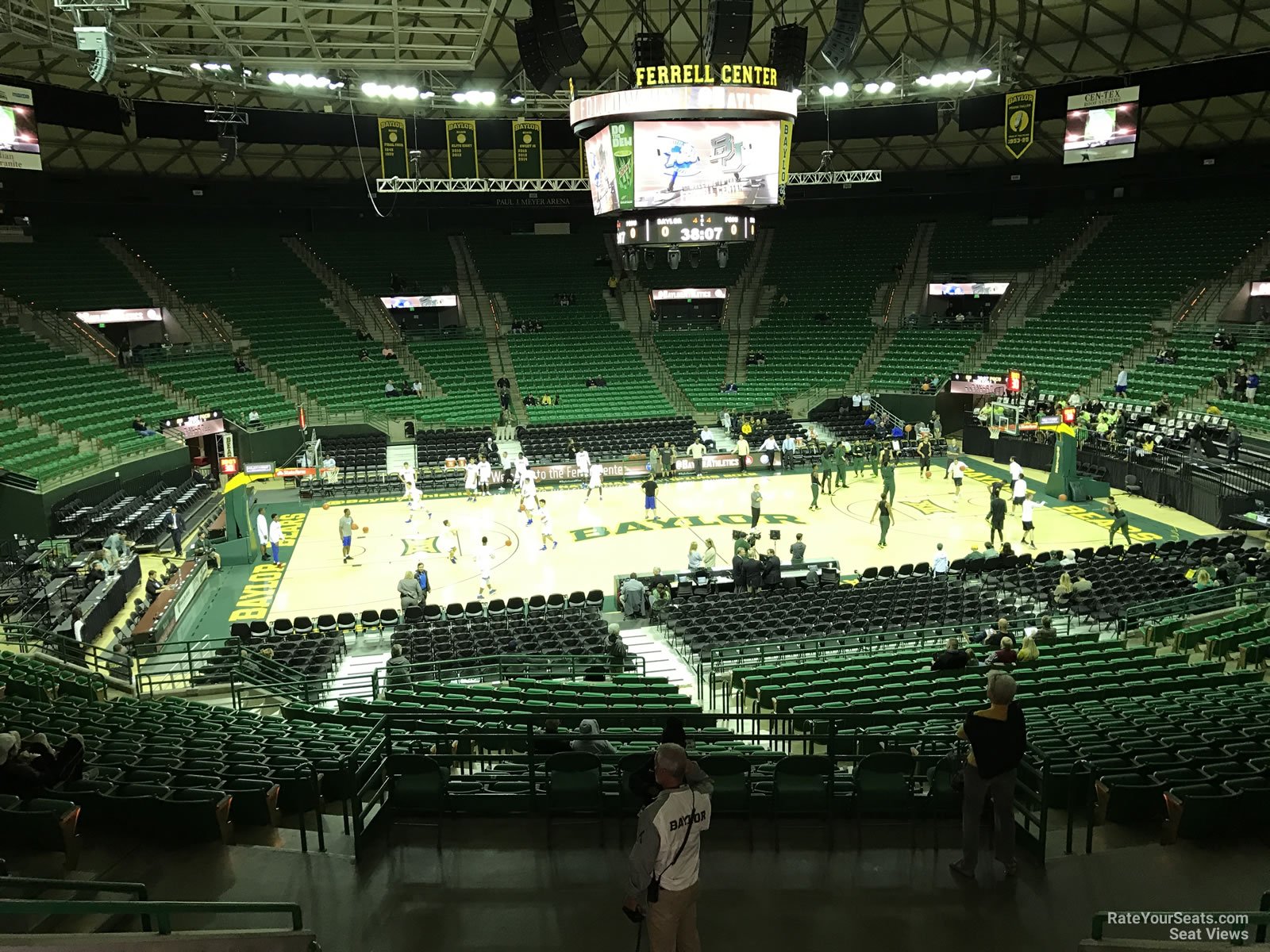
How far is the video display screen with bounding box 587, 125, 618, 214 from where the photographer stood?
87.4ft

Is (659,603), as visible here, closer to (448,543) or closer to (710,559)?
(710,559)

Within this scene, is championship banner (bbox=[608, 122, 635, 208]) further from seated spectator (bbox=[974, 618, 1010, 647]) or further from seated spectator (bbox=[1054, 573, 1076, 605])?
seated spectator (bbox=[974, 618, 1010, 647])

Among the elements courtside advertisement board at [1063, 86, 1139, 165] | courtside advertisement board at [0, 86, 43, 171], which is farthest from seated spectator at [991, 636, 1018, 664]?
courtside advertisement board at [0, 86, 43, 171]

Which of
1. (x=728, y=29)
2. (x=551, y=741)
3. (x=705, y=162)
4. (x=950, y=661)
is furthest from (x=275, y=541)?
(x=551, y=741)

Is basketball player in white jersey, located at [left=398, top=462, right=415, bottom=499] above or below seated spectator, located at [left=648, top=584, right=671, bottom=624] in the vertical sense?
above

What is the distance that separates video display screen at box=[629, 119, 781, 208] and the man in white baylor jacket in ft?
76.1

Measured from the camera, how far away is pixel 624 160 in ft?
86.1

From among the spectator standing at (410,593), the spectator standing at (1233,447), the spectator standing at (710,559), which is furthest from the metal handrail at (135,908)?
the spectator standing at (1233,447)

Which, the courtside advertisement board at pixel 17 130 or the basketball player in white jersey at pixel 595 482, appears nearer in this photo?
the courtside advertisement board at pixel 17 130

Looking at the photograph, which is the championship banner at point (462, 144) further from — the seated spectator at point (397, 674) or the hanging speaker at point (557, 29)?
the seated spectator at point (397, 674)

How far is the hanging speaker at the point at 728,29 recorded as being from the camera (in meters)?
22.4

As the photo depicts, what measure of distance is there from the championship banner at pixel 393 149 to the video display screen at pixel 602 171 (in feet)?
18.5

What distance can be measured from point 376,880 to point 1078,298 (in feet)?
142

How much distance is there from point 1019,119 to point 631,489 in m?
18.1
